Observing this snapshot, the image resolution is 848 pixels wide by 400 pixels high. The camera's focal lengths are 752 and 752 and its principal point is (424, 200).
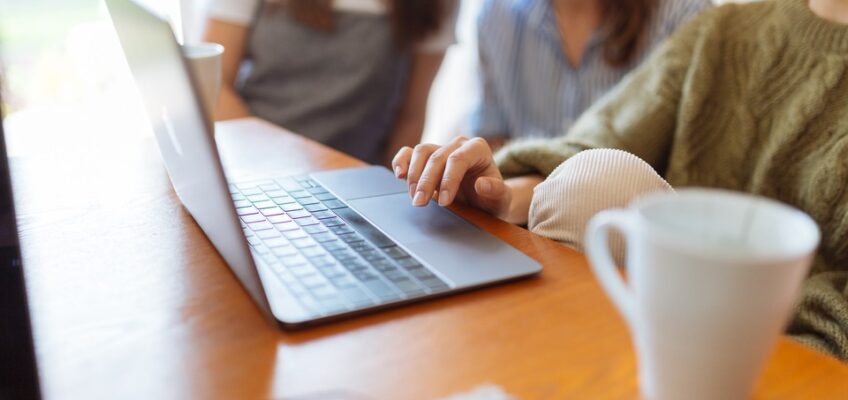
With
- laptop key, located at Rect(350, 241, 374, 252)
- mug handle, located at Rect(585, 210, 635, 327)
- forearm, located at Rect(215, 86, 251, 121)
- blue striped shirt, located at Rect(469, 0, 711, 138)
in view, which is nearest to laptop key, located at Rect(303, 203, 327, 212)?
laptop key, located at Rect(350, 241, 374, 252)

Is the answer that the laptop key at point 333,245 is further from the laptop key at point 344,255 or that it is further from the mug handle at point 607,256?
the mug handle at point 607,256

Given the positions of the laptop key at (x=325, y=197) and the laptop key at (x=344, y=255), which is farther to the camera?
the laptop key at (x=325, y=197)

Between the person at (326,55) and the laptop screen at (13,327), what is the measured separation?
1.07 metres

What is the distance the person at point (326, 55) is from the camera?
1.54 meters

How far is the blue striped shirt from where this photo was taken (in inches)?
55.3

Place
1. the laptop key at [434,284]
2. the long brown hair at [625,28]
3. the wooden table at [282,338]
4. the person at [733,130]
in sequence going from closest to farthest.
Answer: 1. the wooden table at [282,338]
2. the laptop key at [434,284]
3. the person at [733,130]
4. the long brown hair at [625,28]

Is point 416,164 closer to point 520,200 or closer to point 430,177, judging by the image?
point 430,177

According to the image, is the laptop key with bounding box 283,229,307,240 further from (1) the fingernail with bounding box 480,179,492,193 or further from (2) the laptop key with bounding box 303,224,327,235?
(1) the fingernail with bounding box 480,179,492,193

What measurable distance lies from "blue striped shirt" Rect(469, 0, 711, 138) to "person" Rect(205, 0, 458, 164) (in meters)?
0.17

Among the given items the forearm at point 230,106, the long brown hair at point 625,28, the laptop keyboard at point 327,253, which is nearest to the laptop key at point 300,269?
the laptop keyboard at point 327,253

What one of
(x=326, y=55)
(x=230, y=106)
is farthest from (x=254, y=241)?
(x=326, y=55)

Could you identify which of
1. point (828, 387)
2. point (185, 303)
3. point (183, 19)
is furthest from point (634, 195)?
point (183, 19)

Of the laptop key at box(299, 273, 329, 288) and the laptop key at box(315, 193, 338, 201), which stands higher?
the laptop key at box(299, 273, 329, 288)

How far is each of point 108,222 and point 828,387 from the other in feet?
1.90
